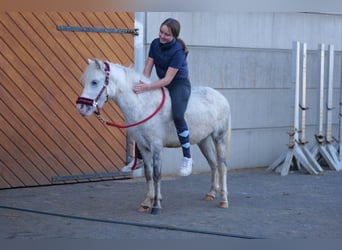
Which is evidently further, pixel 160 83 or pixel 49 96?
pixel 49 96

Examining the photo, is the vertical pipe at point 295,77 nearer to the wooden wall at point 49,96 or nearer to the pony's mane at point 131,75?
the wooden wall at point 49,96

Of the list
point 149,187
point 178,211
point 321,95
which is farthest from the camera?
point 321,95

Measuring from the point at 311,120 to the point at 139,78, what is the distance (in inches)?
224

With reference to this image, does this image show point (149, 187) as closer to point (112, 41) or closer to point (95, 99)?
point (95, 99)

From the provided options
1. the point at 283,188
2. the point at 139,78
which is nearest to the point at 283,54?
the point at 283,188

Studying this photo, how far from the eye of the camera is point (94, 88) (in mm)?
6762

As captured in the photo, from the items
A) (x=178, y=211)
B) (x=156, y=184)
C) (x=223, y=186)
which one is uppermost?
(x=156, y=184)

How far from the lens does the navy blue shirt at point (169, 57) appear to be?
7.11m

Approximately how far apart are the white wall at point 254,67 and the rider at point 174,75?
2.48 m

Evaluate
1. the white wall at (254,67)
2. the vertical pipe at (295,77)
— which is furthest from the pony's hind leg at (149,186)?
the vertical pipe at (295,77)

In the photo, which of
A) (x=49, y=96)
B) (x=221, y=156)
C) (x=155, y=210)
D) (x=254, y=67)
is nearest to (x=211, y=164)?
(x=221, y=156)

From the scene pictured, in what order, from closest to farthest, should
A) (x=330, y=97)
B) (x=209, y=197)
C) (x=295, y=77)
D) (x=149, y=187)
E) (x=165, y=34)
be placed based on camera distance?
(x=165, y=34) < (x=149, y=187) < (x=209, y=197) < (x=295, y=77) < (x=330, y=97)

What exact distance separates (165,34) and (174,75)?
46cm

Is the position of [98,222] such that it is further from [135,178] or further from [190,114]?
[135,178]
